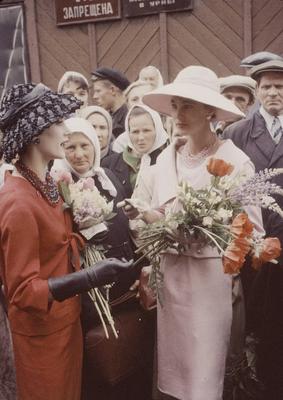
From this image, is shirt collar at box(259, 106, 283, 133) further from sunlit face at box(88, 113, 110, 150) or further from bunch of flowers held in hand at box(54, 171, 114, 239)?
bunch of flowers held in hand at box(54, 171, 114, 239)

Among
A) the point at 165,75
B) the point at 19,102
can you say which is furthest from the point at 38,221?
the point at 165,75

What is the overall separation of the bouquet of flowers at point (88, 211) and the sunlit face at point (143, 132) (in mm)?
Answer: 1475

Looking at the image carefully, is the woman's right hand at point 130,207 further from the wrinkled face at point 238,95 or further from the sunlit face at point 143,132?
the wrinkled face at point 238,95

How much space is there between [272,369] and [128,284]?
1.00 meters

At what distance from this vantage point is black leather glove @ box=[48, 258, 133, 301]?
2193mm

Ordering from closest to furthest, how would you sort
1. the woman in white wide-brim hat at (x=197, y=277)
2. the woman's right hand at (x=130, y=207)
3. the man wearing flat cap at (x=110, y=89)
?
the woman's right hand at (x=130, y=207) → the woman in white wide-brim hat at (x=197, y=277) → the man wearing flat cap at (x=110, y=89)

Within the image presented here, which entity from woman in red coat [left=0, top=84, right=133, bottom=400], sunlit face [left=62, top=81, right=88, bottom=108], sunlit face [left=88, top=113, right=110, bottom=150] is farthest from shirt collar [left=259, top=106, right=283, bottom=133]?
sunlit face [left=62, top=81, right=88, bottom=108]

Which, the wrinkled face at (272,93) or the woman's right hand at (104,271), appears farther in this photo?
the wrinkled face at (272,93)

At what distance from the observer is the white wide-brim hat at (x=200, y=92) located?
102 inches

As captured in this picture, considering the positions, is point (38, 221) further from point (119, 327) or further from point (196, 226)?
point (119, 327)

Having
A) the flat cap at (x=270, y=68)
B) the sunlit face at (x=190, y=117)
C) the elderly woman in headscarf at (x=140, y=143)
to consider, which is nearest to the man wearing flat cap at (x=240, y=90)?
the elderly woman in headscarf at (x=140, y=143)

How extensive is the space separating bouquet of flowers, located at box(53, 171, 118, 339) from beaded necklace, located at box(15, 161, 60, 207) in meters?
0.11

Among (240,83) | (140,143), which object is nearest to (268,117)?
(140,143)

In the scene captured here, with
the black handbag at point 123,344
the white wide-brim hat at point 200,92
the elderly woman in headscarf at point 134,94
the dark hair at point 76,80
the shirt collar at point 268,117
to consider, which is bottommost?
the black handbag at point 123,344
